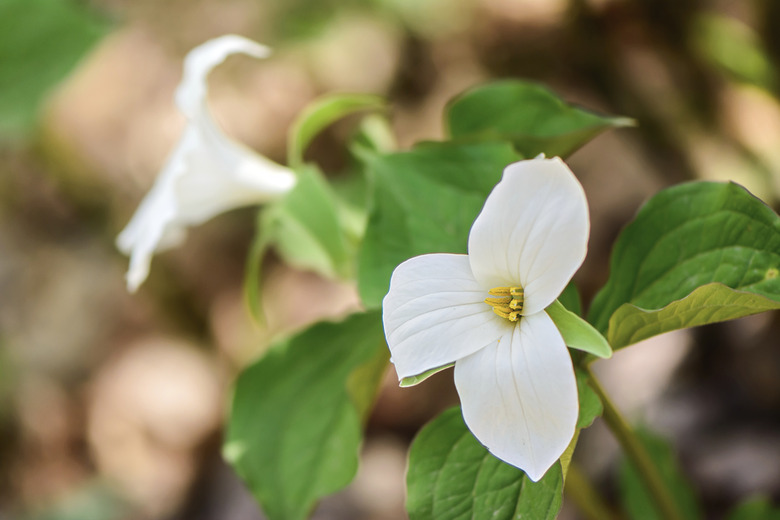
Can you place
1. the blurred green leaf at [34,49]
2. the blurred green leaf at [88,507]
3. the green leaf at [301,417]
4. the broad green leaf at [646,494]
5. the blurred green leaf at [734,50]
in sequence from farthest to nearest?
the blurred green leaf at [88,507]
the blurred green leaf at [734,50]
the blurred green leaf at [34,49]
the broad green leaf at [646,494]
the green leaf at [301,417]

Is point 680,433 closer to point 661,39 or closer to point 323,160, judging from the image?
point 661,39

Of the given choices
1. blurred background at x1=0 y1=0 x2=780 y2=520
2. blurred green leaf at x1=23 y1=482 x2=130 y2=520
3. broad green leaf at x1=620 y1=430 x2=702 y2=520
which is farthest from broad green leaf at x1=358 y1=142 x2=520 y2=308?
blurred green leaf at x1=23 y1=482 x2=130 y2=520

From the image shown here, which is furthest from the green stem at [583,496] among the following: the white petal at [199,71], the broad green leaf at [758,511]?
the white petal at [199,71]

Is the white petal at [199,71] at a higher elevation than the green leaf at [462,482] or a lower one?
higher

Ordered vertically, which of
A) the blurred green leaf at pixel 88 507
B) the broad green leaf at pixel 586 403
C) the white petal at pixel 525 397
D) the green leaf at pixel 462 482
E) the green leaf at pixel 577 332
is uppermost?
the green leaf at pixel 577 332

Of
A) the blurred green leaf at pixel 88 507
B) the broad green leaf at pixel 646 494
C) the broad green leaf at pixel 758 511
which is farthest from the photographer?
the blurred green leaf at pixel 88 507

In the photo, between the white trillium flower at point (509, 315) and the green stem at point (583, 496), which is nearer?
the white trillium flower at point (509, 315)

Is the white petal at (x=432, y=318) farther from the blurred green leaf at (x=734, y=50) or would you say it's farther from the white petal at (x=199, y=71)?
the blurred green leaf at (x=734, y=50)
